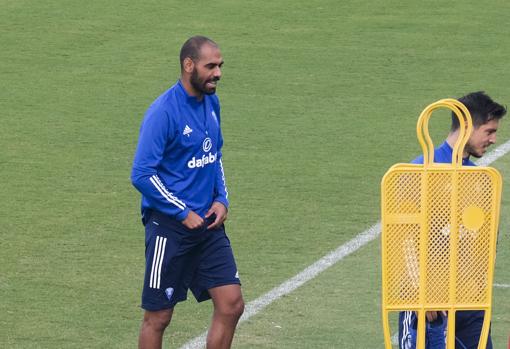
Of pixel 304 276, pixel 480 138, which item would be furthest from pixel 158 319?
pixel 304 276

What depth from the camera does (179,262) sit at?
7.52 metres

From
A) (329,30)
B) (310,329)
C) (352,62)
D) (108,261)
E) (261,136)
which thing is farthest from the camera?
(329,30)

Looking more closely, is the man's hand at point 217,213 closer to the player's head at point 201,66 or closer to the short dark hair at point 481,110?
the player's head at point 201,66

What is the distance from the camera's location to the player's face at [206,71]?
7.38 metres

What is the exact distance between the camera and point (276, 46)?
674 inches

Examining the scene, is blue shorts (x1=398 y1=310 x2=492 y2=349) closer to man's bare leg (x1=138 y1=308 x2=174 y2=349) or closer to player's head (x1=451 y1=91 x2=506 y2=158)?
player's head (x1=451 y1=91 x2=506 y2=158)

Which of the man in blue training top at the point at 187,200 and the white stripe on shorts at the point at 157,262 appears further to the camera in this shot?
the white stripe on shorts at the point at 157,262

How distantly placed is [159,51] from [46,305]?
8157mm

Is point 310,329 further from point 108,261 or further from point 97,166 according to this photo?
point 97,166

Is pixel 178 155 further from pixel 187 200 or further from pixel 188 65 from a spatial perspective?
pixel 188 65

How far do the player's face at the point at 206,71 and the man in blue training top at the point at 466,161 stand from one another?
4.44ft

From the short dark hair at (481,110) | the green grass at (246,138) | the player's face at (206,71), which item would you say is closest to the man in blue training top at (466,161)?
the short dark hair at (481,110)

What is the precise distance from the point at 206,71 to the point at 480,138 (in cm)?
159

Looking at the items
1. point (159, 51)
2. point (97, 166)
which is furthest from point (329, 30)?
point (97, 166)
